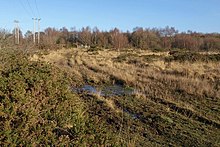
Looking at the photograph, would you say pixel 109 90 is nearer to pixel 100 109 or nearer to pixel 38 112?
pixel 100 109

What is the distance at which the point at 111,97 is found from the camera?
41.4ft

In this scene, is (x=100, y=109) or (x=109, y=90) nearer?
(x=100, y=109)

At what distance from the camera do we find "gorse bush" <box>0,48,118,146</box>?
171 inches

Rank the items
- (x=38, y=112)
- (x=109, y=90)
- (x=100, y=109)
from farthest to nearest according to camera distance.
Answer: (x=109, y=90)
(x=100, y=109)
(x=38, y=112)

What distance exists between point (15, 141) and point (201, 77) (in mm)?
15104

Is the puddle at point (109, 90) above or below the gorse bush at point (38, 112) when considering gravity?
below

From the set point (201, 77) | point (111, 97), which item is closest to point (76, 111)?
point (111, 97)

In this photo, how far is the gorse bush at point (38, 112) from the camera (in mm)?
4352

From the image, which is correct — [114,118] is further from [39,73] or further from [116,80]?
[116,80]

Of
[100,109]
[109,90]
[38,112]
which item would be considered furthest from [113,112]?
[38,112]

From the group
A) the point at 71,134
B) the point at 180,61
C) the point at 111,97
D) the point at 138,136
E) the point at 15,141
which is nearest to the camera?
the point at 15,141

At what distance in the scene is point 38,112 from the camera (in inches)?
192

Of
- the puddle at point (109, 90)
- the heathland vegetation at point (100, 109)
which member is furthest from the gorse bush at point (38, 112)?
the puddle at point (109, 90)

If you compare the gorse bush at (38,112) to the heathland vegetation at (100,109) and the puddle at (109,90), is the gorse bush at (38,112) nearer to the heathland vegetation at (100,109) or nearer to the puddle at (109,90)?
the heathland vegetation at (100,109)
